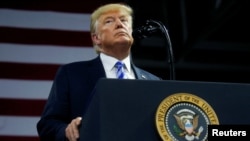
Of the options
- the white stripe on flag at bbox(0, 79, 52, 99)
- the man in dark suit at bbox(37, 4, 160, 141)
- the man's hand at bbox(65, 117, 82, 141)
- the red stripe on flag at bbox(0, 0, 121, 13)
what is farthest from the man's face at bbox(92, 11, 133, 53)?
the red stripe on flag at bbox(0, 0, 121, 13)

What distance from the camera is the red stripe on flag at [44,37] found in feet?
8.64

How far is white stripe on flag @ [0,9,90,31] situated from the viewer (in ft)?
8.71

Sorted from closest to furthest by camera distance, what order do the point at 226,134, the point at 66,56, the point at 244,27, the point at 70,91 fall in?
the point at 226,134 → the point at 70,91 → the point at 66,56 → the point at 244,27

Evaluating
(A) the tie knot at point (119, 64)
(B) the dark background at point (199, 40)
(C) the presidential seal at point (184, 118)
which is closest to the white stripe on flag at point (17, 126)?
(B) the dark background at point (199, 40)

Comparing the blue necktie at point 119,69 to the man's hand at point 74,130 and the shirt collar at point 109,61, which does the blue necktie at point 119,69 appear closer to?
the shirt collar at point 109,61

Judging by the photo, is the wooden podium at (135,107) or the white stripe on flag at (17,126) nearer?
the wooden podium at (135,107)

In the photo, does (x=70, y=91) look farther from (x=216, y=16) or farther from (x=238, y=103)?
(x=216, y=16)

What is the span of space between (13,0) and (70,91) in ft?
4.75

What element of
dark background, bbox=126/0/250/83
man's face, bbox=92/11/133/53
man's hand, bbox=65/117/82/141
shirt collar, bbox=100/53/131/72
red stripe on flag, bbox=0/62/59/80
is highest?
dark background, bbox=126/0/250/83

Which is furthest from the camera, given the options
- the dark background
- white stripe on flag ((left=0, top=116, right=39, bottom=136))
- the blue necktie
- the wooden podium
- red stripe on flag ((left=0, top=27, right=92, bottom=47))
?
Answer: the dark background

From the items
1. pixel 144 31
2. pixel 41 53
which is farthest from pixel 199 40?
pixel 144 31

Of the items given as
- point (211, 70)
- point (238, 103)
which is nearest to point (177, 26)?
point (211, 70)

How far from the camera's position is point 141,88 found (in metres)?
1.02

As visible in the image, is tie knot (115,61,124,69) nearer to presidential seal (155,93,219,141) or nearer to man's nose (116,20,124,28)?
man's nose (116,20,124,28)
